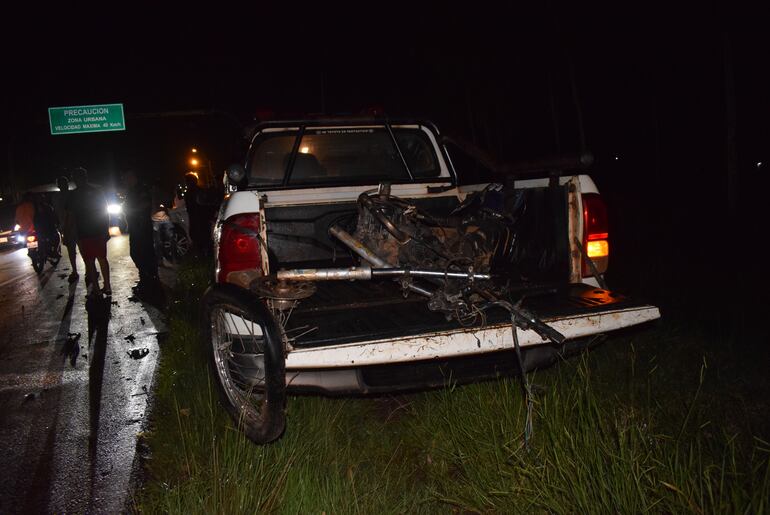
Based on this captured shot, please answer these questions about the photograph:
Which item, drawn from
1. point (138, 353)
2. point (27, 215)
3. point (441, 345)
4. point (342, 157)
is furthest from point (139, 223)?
point (441, 345)

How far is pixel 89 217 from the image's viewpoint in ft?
26.1

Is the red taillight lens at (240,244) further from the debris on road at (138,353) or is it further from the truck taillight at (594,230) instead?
the debris on road at (138,353)

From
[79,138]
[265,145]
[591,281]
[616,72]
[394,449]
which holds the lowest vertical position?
[394,449]

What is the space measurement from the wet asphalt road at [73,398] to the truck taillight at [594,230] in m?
2.98

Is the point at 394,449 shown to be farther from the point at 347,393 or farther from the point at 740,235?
the point at 740,235

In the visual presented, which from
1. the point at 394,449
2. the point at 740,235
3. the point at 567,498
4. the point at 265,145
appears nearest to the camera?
the point at 567,498

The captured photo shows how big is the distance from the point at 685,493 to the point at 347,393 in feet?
5.00

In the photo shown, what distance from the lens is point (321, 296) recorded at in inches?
134

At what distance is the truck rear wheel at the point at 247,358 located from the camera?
2329 millimetres

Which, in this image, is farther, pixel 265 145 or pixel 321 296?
pixel 265 145

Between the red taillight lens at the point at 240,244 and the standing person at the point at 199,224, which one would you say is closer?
the red taillight lens at the point at 240,244

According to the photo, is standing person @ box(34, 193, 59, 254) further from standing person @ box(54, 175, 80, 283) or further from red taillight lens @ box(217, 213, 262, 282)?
red taillight lens @ box(217, 213, 262, 282)

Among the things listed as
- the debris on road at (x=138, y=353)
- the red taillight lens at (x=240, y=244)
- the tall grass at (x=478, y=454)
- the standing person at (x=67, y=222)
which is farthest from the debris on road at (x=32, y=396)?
the standing person at (x=67, y=222)

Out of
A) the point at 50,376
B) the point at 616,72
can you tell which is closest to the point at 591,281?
the point at 50,376
